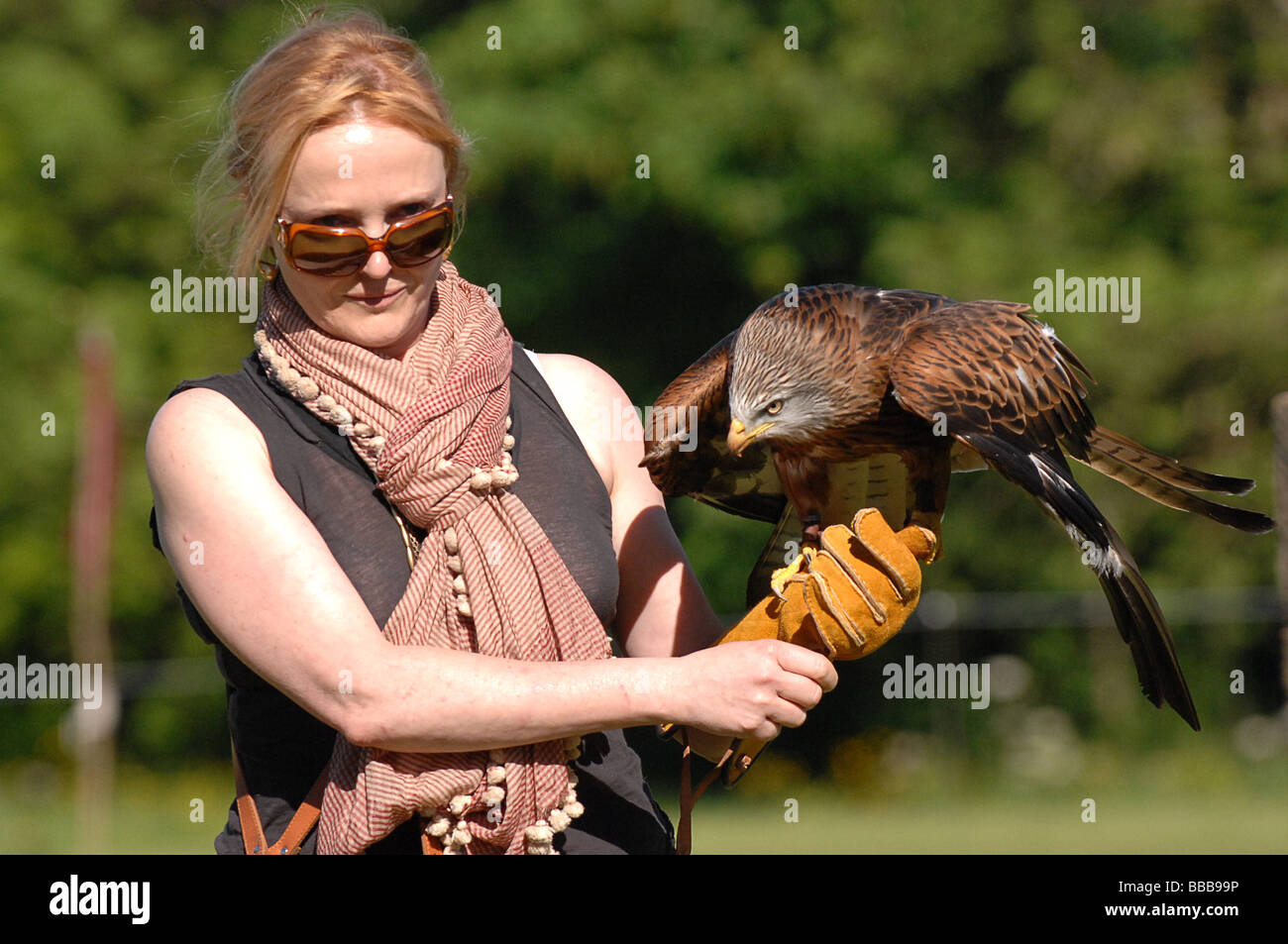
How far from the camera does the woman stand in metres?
2.03

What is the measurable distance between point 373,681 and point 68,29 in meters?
11.6

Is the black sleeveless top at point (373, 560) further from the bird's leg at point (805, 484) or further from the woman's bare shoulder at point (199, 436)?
the bird's leg at point (805, 484)

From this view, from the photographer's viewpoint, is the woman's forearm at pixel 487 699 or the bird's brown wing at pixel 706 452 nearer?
the woman's forearm at pixel 487 699

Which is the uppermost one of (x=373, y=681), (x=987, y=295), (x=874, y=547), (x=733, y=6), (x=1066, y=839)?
(x=733, y=6)

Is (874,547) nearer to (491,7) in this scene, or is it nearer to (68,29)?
(491,7)

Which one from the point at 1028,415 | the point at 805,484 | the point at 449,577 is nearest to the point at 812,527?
the point at 805,484

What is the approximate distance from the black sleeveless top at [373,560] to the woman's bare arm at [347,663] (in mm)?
85

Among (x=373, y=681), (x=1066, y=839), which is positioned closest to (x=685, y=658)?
(x=373, y=681)

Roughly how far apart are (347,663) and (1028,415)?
1.65 metres

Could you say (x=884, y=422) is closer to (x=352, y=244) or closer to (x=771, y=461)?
(x=771, y=461)

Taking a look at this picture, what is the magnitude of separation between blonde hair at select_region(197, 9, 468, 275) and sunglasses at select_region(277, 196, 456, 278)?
0.07 metres

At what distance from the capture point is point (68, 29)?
1189cm

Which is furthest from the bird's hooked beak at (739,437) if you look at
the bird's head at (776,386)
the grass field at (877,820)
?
the grass field at (877,820)

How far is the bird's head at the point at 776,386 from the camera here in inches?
119
